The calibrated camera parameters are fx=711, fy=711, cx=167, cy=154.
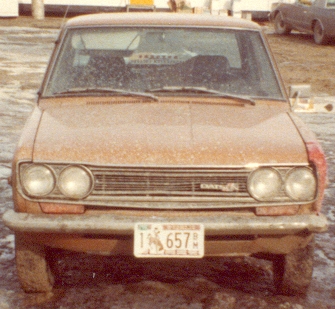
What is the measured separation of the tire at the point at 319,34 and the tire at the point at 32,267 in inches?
623

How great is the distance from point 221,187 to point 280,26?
18899 mm

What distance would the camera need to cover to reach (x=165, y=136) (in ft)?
12.1

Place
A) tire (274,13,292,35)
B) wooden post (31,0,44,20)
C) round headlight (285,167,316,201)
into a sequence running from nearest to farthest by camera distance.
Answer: round headlight (285,167,316,201)
tire (274,13,292,35)
wooden post (31,0,44,20)

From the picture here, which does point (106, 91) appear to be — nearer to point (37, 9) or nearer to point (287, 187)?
point (287, 187)

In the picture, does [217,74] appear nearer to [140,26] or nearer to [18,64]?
[140,26]

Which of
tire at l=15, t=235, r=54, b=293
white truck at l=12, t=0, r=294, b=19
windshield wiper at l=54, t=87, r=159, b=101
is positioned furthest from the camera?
white truck at l=12, t=0, r=294, b=19

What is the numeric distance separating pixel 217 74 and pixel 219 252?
1.35m

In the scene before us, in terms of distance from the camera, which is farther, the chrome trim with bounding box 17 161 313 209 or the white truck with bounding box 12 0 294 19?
the white truck with bounding box 12 0 294 19

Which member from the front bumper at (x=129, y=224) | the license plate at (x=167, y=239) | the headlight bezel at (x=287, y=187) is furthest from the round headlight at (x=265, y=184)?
the license plate at (x=167, y=239)

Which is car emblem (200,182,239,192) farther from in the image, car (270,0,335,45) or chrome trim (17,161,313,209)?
car (270,0,335,45)

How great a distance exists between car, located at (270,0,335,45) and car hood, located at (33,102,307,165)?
14.6 m

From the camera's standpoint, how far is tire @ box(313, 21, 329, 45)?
18.7 meters

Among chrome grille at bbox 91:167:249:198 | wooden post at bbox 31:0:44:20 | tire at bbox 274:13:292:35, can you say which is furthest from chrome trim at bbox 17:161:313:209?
wooden post at bbox 31:0:44:20

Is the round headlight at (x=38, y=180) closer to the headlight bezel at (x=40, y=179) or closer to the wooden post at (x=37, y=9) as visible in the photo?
the headlight bezel at (x=40, y=179)
